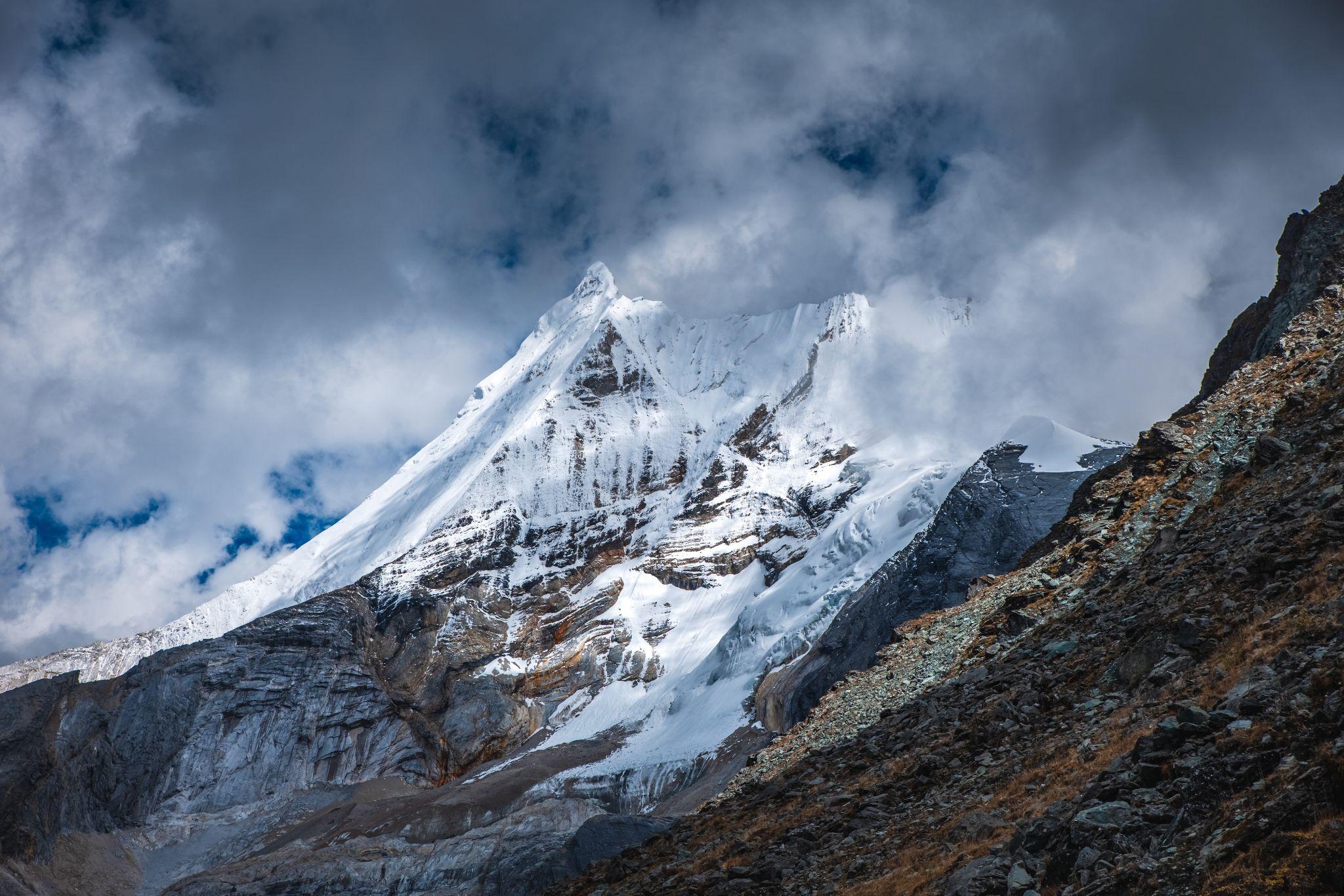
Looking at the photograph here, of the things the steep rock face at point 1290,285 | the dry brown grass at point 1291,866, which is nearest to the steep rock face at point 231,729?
the steep rock face at point 1290,285

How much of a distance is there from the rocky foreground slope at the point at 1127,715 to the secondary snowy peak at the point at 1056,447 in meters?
51.4

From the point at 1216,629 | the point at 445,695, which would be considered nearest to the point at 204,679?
the point at 445,695

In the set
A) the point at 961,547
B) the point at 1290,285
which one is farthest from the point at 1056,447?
the point at 1290,285

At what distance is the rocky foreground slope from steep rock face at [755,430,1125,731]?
44.6 m

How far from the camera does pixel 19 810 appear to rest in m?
101

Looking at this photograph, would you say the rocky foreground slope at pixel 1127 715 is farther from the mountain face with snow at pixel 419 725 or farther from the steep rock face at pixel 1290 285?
the mountain face with snow at pixel 419 725

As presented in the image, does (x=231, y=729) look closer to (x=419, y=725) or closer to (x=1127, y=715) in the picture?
(x=419, y=725)

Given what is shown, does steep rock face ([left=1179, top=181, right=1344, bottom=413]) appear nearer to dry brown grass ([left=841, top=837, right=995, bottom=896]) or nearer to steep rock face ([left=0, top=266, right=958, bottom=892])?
dry brown grass ([left=841, top=837, right=995, bottom=896])

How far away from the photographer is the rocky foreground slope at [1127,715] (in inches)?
404

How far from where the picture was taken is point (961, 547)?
8956 centimetres

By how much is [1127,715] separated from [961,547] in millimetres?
76375

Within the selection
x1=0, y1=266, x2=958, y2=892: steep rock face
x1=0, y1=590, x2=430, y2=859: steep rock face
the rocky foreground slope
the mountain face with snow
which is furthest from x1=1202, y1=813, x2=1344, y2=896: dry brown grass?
x1=0, y1=590, x2=430, y2=859: steep rock face

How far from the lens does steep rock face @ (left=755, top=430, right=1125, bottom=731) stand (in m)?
85.6

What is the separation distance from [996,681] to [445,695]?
536ft
